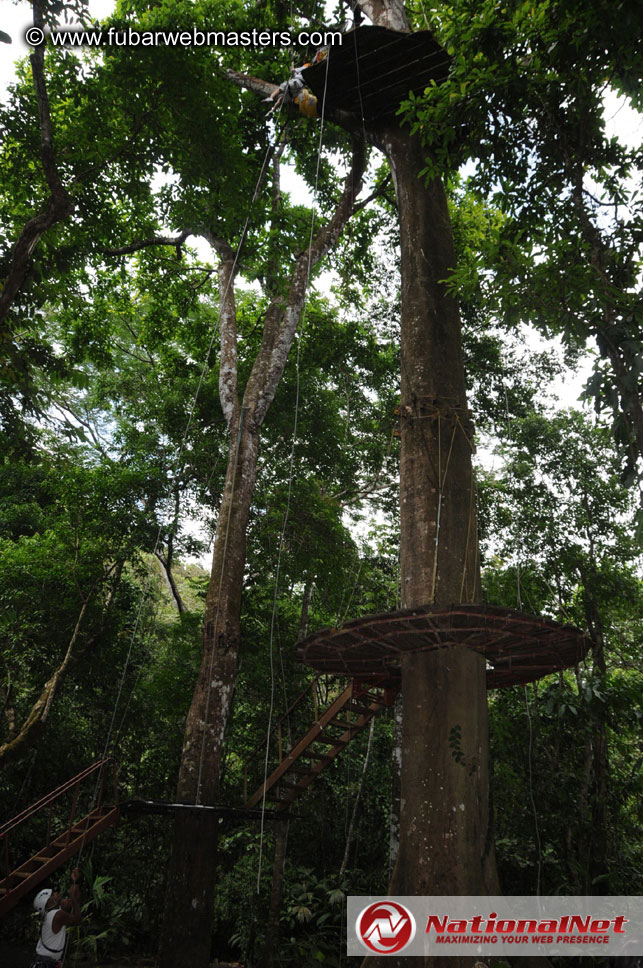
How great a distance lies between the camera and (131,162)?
28.7ft

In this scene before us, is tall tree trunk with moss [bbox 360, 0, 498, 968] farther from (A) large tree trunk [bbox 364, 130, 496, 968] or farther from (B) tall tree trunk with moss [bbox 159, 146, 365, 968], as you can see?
(B) tall tree trunk with moss [bbox 159, 146, 365, 968]

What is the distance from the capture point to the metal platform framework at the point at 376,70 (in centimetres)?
735

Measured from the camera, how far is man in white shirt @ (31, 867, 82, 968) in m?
6.40

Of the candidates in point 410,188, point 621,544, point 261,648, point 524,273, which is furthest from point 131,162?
point 621,544

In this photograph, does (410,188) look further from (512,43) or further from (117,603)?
(117,603)

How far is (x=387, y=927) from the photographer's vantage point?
5051 mm

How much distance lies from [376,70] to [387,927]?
363 inches

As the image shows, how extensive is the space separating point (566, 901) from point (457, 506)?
280 inches

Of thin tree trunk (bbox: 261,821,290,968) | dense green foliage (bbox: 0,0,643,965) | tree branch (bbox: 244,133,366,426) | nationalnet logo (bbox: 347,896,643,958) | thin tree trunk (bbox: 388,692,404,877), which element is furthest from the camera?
tree branch (bbox: 244,133,366,426)

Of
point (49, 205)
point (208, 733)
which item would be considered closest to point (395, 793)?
point (208, 733)

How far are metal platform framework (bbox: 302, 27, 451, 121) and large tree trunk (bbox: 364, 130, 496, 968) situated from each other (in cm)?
53

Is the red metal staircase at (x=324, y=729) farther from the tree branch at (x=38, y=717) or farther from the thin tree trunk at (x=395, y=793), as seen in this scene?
the tree branch at (x=38, y=717)

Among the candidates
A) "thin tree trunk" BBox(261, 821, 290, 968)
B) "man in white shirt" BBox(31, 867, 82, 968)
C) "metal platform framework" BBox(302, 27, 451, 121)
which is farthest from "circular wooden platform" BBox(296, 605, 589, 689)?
"metal platform framework" BBox(302, 27, 451, 121)

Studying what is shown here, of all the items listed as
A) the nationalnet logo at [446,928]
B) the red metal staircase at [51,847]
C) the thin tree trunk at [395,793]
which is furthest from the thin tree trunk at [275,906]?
the nationalnet logo at [446,928]
